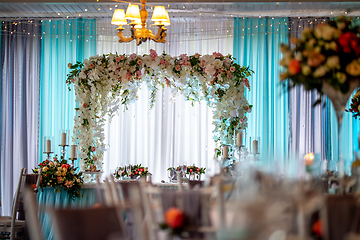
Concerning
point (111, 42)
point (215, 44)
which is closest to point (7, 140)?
point (111, 42)

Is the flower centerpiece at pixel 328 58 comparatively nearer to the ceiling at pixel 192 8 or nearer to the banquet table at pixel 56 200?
the banquet table at pixel 56 200

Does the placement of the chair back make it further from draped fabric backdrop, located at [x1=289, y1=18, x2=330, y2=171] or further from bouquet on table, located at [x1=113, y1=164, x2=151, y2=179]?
draped fabric backdrop, located at [x1=289, y1=18, x2=330, y2=171]

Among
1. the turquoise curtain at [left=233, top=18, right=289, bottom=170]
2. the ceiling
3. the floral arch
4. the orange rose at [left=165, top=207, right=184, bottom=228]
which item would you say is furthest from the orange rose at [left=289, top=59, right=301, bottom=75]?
the turquoise curtain at [left=233, top=18, right=289, bottom=170]

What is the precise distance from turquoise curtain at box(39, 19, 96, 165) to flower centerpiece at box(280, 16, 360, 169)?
226 inches

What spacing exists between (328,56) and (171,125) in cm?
536

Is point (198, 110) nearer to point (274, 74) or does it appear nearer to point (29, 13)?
point (274, 74)

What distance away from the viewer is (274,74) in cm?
779

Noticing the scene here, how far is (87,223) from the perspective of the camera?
248cm

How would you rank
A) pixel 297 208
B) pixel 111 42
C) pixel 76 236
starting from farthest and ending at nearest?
pixel 111 42, pixel 76 236, pixel 297 208

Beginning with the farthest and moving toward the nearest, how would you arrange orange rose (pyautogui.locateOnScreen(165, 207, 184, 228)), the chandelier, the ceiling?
the ceiling, the chandelier, orange rose (pyautogui.locateOnScreen(165, 207, 184, 228))

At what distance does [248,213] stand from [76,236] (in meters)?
1.12

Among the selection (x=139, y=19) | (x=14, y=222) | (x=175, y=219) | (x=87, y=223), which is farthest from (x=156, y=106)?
(x=175, y=219)

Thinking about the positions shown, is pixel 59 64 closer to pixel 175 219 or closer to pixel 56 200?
pixel 56 200

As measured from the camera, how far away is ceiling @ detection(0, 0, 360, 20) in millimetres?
6910
